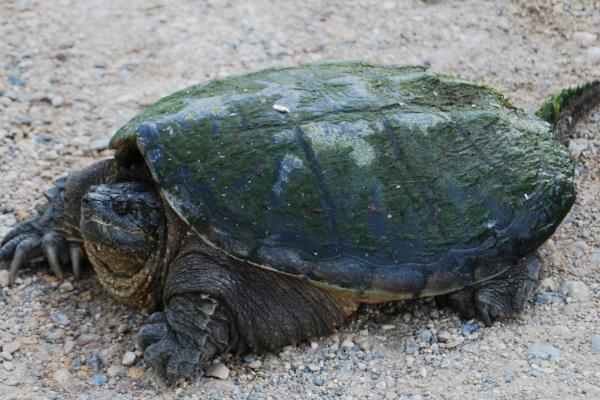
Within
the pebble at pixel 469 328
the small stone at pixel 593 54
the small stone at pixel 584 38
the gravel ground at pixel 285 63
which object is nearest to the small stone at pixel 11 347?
the gravel ground at pixel 285 63

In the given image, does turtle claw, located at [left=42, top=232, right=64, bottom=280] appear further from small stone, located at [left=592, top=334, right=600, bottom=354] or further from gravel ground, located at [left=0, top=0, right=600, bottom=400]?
small stone, located at [left=592, top=334, right=600, bottom=354]

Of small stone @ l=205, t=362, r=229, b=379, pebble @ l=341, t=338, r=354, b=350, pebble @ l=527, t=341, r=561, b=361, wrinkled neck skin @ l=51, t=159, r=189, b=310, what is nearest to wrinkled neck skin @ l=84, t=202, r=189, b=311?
wrinkled neck skin @ l=51, t=159, r=189, b=310

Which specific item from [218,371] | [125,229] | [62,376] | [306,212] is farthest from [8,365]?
[306,212]

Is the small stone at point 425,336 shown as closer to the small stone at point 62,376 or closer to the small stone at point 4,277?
the small stone at point 62,376

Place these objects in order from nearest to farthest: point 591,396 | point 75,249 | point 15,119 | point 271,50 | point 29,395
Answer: point 591,396 → point 29,395 → point 75,249 → point 15,119 → point 271,50

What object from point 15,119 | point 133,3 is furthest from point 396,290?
point 133,3

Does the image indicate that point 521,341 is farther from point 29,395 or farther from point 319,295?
point 29,395
